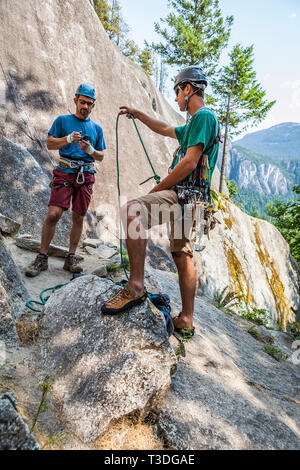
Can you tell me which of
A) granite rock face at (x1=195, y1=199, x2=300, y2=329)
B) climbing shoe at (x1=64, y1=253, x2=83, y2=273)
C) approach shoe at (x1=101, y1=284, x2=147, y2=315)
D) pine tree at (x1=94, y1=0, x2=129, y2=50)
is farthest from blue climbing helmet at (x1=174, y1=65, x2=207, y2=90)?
pine tree at (x1=94, y1=0, x2=129, y2=50)

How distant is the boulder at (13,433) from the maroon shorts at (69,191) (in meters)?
3.13

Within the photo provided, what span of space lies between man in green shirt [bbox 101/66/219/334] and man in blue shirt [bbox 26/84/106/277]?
1.23m

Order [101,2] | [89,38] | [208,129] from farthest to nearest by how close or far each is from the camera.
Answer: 1. [101,2]
2. [89,38]
3. [208,129]

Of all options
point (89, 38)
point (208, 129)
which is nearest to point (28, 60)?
point (89, 38)

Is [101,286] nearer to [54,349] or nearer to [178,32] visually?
[54,349]

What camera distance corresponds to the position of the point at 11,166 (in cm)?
651

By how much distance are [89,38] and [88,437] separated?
1372 centimetres

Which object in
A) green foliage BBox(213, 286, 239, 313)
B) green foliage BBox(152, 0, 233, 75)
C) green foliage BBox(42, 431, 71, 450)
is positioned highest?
green foliage BBox(152, 0, 233, 75)

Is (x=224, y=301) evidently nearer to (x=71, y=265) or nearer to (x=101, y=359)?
(x=71, y=265)

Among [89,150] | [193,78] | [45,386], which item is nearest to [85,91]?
[89,150]

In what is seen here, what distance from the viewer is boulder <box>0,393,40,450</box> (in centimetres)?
142

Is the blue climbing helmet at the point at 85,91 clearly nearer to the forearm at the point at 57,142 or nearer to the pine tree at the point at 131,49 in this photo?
the forearm at the point at 57,142

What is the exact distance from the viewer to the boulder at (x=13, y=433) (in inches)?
55.9

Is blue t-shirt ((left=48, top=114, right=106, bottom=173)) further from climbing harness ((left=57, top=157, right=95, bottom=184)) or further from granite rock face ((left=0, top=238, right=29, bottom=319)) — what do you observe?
granite rock face ((left=0, top=238, right=29, bottom=319))
